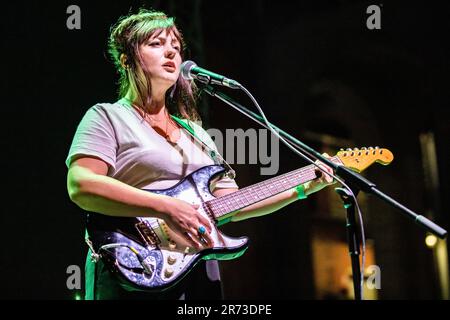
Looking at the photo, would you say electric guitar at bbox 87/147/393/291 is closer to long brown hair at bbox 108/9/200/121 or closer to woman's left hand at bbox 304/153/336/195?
woman's left hand at bbox 304/153/336/195

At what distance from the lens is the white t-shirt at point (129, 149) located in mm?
2092

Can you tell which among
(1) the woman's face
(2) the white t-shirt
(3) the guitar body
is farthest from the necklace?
(3) the guitar body

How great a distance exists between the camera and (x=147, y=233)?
2.06m

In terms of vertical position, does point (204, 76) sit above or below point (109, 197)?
above

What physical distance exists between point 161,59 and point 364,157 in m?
1.09

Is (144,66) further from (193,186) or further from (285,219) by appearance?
(285,219)

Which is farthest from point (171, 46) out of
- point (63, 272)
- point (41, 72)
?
point (63, 272)

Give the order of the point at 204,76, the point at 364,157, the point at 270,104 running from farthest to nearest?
the point at 270,104
the point at 364,157
the point at 204,76

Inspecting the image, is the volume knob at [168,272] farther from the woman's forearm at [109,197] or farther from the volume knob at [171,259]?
the woman's forearm at [109,197]

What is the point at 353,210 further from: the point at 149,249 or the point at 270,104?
the point at 270,104

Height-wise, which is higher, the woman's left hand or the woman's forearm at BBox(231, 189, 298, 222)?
the woman's left hand

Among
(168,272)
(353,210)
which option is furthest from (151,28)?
(353,210)

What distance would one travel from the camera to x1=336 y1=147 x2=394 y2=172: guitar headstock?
8.52 feet

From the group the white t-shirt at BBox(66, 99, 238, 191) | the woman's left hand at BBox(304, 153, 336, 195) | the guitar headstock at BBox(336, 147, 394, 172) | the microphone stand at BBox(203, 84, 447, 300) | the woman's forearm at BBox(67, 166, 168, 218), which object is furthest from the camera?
the guitar headstock at BBox(336, 147, 394, 172)
